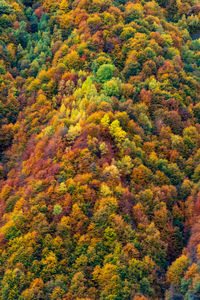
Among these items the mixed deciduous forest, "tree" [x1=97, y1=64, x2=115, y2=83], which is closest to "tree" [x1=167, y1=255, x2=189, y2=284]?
the mixed deciduous forest

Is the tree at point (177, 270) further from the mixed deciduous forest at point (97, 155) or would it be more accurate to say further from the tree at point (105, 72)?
the tree at point (105, 72)

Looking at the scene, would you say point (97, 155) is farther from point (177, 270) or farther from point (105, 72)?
point (177, 270)

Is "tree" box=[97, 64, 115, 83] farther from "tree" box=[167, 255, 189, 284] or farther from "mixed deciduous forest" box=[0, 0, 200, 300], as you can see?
"tree" box=[167, 255, 189, 284]

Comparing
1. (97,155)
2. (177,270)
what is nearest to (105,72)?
(97,155)

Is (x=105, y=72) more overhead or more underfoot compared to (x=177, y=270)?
more overhead

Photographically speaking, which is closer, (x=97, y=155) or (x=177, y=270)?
(x=177, y=270)

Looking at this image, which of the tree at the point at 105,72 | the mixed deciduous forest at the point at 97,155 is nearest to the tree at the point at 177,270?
the mixed deciduous forest at the point at 97,155

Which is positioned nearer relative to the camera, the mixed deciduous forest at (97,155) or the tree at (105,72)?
the mixed deciduous forest at (97,155)

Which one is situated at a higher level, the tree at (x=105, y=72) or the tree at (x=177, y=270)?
the tree at (x=105, y=72)

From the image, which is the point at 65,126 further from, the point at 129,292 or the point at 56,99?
the point at 129,292
